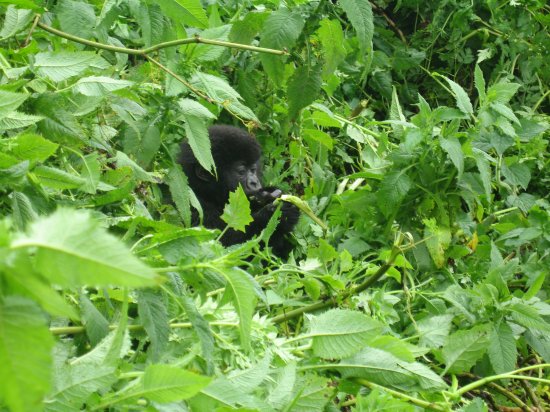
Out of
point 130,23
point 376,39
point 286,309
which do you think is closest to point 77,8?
point 286,309

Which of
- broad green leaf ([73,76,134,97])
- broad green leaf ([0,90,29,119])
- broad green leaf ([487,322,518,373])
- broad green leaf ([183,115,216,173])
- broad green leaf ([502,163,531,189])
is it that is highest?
broad green leaf ([0,90,29,119])

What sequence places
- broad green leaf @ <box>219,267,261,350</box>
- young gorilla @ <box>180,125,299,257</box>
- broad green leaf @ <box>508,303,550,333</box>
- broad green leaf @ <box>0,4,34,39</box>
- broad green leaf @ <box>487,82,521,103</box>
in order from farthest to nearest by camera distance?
young gorilla @ <box>180,125,299,257</box>
broad green leaf @ <box>487,82,521,103</box>
broad green leaf @ <box>508,303,550,333</box>
broad green leaf @ <box>0,4,34,39</box>
broad green leaf @ <box>219,267,261,350</box>

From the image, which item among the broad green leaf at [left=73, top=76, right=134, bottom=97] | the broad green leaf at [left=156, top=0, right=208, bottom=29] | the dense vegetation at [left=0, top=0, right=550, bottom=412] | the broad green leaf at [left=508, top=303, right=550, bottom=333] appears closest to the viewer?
the dense vegetation at [left=0, top=0, right=550, bottom=412]

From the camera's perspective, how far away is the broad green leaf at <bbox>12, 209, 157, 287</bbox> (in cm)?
70

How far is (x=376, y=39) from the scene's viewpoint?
5.40m

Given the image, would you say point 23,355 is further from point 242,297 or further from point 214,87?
point 214,87

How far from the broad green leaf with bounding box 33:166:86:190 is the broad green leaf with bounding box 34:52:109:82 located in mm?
341

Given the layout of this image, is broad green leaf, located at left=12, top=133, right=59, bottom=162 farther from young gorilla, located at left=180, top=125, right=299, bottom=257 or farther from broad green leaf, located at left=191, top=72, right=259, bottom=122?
young gorilla, located at left=180, top=125, right=299, bottom=257

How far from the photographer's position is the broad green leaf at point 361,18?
1793 millimetres

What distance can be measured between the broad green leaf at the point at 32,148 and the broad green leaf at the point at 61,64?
375 millimetres

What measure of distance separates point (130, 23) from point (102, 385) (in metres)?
2.62

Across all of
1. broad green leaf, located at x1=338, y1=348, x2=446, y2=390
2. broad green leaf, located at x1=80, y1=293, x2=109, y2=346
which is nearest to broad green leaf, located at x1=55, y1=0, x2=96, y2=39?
broad green leaf, located at x1=80, y1=293, x2=109, y2=346

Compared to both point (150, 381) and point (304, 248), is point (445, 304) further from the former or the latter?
point (150, 381)

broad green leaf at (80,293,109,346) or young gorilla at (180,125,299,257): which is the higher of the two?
broad green leaf at (80,293,109,346)
